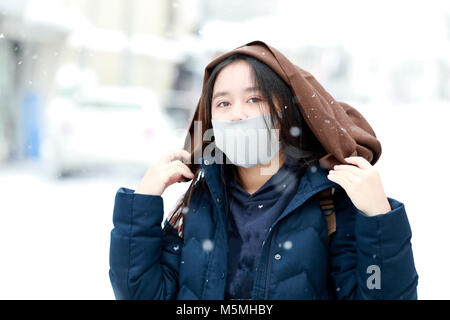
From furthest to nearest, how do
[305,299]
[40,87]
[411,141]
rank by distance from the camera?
[40,87] < [411,141] < [305,299]

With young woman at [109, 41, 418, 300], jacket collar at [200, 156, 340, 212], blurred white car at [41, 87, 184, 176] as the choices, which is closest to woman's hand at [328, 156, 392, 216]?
young woman at [109, 41, 418, 300]

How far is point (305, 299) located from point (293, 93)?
708 millimetres

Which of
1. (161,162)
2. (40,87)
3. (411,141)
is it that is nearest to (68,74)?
(40,87)

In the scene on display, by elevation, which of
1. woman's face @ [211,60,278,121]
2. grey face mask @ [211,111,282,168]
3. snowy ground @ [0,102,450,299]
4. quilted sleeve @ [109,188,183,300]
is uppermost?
woman's face @ [211,60,278,121]

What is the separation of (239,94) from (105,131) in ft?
19.8

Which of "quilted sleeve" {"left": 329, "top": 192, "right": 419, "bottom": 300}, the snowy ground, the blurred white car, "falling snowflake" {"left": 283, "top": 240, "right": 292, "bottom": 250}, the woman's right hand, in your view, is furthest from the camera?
the blurred white car

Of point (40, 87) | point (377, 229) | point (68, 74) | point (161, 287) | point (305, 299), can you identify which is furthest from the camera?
point (68, 74)

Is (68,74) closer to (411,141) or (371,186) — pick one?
(411,141)

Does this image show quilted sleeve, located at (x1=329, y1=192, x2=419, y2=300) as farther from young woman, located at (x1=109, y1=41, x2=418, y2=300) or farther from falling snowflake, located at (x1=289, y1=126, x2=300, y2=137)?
falling snowflake, located at (x1=289, y1=126, x2=300, y2=137)

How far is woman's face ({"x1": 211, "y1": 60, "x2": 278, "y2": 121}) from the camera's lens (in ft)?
4.98

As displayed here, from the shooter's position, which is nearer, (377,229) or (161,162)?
(377,229)

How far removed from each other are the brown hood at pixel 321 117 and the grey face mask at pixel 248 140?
0.38ft
